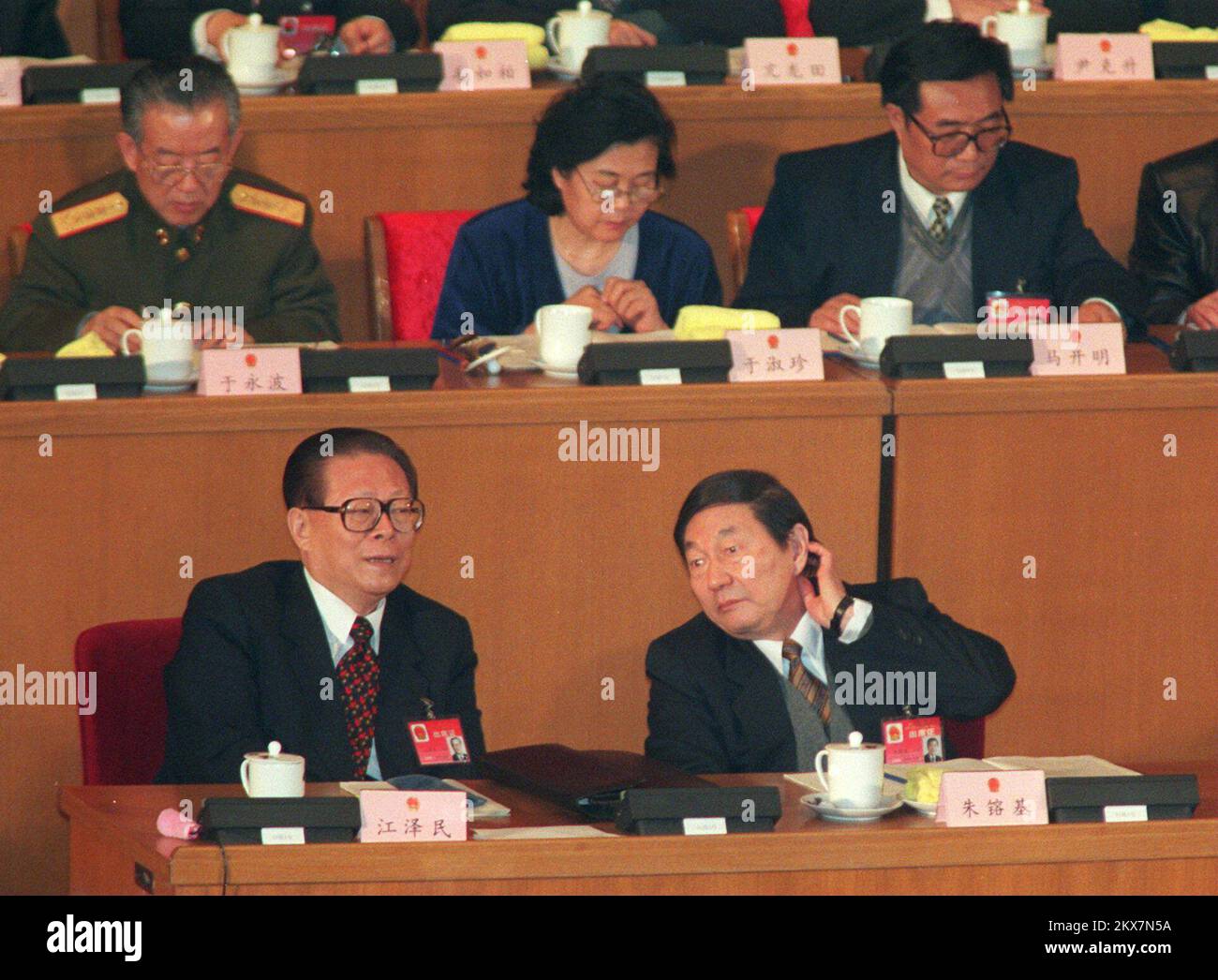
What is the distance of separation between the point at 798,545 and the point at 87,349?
1051 mm

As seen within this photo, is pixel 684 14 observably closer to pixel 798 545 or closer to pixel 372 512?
pixel 798 545

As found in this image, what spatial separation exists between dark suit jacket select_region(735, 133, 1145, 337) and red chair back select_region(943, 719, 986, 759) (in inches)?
48.8

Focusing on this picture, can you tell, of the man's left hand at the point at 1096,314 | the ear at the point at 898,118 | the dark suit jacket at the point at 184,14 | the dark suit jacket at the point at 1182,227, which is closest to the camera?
the man's left hand at the point at 1096,314

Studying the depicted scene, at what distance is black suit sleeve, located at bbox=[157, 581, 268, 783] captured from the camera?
2.46 metres

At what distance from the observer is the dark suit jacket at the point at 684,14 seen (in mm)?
4602

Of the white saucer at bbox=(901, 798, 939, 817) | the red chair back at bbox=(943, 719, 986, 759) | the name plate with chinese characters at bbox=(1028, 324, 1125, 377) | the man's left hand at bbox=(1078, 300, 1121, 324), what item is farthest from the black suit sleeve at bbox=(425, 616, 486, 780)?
the man's left hand at bbox=(1078, 300, 1121, 324)

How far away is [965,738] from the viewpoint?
262 centimetres

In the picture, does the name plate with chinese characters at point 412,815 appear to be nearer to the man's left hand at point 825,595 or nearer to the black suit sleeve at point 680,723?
the black suit sleeve at point 680,723

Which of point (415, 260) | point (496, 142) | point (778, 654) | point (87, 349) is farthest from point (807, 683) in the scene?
point (496, 142)

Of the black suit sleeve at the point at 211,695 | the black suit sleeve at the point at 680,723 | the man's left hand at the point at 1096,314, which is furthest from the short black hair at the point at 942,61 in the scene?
the black suit sleeve at the point at 211,695

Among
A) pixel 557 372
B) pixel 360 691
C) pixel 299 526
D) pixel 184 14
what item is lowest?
pixel 360 691

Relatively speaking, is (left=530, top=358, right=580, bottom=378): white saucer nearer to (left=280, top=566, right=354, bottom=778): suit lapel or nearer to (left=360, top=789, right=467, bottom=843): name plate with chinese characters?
(left=280, top=566, right=354, bottom=778): suit lapel

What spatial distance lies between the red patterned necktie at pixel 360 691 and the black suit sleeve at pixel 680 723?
0.34 meters

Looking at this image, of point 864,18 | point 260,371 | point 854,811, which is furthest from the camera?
point 864,18
